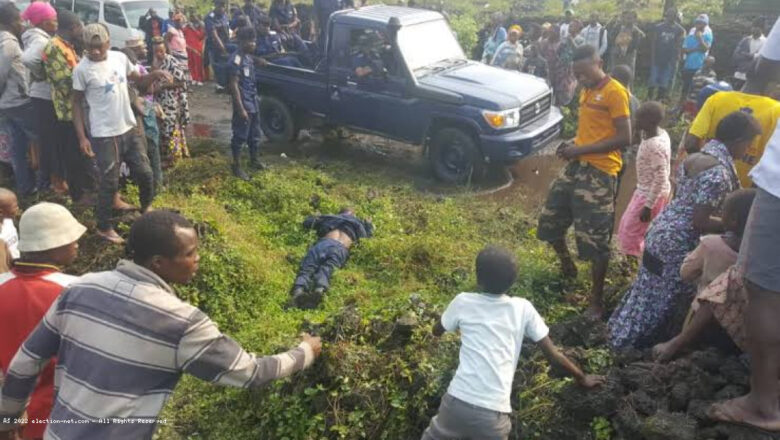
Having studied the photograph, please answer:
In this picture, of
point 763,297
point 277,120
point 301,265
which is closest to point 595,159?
point 763,297

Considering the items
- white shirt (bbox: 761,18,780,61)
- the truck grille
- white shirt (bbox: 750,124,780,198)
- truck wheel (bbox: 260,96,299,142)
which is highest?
white shirt (bbox: 761,18,780,61)

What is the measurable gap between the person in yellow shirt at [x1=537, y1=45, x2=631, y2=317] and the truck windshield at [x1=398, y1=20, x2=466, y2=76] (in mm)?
3916

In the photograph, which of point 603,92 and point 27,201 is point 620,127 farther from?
point 27,201

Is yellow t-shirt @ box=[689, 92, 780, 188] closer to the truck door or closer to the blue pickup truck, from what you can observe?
the blue pickup truck

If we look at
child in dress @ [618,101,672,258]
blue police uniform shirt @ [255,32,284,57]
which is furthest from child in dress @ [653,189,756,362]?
blue police uniform shirt @ [255,32,284,57]

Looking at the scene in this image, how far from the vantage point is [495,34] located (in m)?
12.9

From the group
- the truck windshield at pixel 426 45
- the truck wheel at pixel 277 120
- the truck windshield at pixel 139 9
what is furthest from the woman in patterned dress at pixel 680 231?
the truck windshield at pixel 139 9

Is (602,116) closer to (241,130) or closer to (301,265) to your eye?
(301,265)

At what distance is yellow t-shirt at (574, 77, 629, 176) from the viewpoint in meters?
4.34

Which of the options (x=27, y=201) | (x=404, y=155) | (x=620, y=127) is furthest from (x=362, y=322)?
(x=404, y=155)

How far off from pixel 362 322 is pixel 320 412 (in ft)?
2.17

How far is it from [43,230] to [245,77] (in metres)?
5.16

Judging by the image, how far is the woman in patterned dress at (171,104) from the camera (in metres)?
7.18

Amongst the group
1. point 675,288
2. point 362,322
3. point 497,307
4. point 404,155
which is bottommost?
point 404,155
